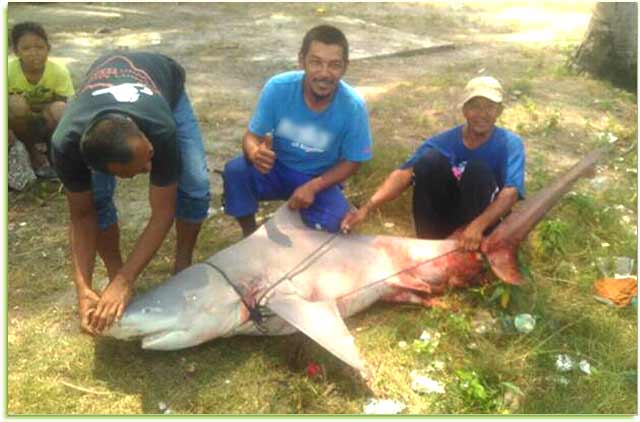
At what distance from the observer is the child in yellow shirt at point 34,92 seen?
15.0 feet

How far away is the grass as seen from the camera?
2.76 m

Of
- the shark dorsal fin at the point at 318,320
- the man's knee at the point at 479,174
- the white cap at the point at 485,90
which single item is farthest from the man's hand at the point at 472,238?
the shark dorsal fin at the point at 318,320

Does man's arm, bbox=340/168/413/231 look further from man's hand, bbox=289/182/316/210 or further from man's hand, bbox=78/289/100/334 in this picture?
man's hand, bbox=78/289/100/334

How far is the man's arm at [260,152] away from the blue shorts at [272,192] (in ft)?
0.41

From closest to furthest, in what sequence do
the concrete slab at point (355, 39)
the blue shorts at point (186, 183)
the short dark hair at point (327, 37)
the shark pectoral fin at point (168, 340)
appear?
the shark pectoral fin at point (168, 340)
the blue shorts at point (186, 183)
the short dark hair at point (327, 37)
the concrete slab at point (355, 39)

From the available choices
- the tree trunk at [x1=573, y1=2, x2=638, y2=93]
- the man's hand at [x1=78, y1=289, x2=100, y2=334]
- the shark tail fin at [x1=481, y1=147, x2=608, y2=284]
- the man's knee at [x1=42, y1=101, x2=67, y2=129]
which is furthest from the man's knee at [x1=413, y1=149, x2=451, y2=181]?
the tree trunk at [x1=573, y1=2, x2=638, y2=93]

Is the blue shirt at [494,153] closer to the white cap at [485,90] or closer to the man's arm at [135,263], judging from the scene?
the white cap at [485,90]

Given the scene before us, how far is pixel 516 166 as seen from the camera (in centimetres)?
337

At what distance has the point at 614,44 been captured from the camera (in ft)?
22.7

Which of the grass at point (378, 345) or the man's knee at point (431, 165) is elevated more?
the man's knee at point (431, 165)

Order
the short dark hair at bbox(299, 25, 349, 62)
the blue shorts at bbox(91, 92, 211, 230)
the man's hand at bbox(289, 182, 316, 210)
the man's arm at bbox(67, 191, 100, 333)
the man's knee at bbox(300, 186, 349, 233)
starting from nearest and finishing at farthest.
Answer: the man's arm at bbox(67, 191, 100, 333) → the blue shorts at bbox(91, 92, 211, 230) → the short dark hair at bbox(299, 25, 349, 62) → the man's hand at bbox(289, 182, 316, 210) → the man's knee at bbox(300, 186, 349, 233)

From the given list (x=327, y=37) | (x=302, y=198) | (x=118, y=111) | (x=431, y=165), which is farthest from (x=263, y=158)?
(x=118, y=111)

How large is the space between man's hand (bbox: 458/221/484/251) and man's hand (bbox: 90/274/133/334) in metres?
1.64

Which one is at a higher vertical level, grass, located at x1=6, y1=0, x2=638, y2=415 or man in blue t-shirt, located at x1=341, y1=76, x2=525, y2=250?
man in blue t-shirt, located at x1=341, y1=76, x2=525, y2=250
